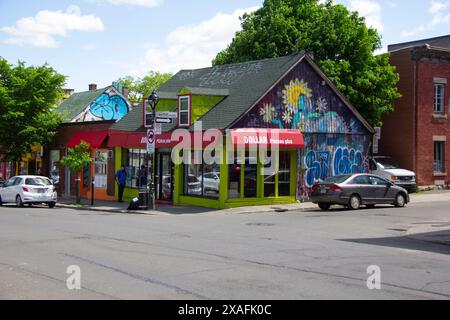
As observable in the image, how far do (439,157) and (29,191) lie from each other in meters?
23.0

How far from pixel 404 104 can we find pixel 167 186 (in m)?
15.4

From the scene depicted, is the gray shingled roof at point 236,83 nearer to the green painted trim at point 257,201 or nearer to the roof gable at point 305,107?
the roof gable at point 305,107

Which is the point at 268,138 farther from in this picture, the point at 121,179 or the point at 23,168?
the point at 23,168

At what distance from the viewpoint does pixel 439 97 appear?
34.1 metres

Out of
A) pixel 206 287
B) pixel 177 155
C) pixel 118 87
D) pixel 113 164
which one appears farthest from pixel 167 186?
pixel 118 87

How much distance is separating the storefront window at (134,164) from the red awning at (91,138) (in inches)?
58.8

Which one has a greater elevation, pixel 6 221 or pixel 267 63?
pixel 267 63

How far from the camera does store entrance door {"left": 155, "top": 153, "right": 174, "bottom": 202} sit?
27.0m

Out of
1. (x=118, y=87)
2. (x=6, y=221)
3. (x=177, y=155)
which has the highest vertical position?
(x=118, y=87)

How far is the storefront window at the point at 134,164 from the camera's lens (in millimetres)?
29089

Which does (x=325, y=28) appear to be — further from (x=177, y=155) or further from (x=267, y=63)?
(x=177, y=155)

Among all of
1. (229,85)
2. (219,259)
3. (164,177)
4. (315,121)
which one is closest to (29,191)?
(164,177)

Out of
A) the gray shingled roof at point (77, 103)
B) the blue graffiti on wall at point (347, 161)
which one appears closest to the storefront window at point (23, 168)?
the gray shingled roof at point (77, 103)

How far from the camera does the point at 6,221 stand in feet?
57.9
